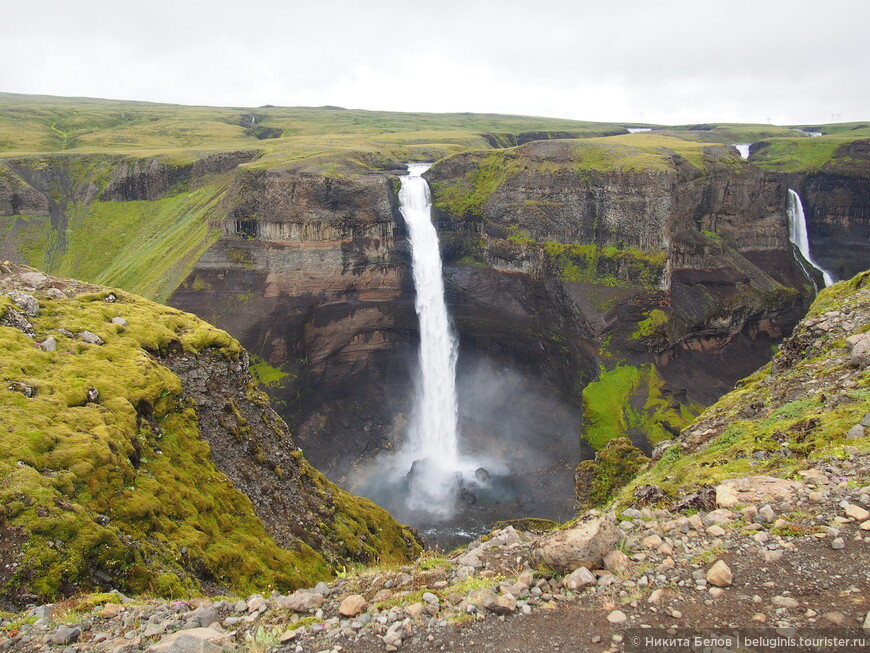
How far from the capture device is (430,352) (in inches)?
2089

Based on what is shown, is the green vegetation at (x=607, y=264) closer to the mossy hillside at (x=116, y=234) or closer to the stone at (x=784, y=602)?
the mossy hillside at (x=116, y=234)

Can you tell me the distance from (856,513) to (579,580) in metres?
4.04

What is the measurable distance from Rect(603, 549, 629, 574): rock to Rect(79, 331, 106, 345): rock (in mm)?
15955

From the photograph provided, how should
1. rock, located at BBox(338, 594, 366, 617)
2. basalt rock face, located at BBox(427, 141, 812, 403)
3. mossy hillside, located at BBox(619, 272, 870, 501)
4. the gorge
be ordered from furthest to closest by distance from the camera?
basalt rock face, located at BBox(427, 141, 812, 403) < the gorge < mossy hillside, located at BBox(619, 272, 870, 501) < rock, located at BBox(338, 594, 366, 617)

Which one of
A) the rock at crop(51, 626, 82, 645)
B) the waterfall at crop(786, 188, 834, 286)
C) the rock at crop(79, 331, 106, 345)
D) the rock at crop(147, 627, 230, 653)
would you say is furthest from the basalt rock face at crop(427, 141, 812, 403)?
the rock at crop(51, 626, 82, 645)

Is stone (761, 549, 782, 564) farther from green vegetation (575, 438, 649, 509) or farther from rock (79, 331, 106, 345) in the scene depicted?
rock (79, 331, 106, 345)

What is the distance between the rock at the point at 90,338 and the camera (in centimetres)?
1703

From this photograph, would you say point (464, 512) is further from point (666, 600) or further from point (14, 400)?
point (666, 600)

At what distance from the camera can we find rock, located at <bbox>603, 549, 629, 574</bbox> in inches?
319

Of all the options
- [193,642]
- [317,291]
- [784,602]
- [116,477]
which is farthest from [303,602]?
[317,291]

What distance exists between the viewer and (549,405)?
49625 mm

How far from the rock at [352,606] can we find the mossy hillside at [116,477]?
5436 millimetres

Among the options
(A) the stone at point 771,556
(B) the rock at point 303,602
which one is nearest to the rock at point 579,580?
(A) the stone at point 771,556

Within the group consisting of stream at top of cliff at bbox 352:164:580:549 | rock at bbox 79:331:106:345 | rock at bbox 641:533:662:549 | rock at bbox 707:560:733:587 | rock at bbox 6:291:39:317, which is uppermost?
rock at bbox 6:291:39:317
